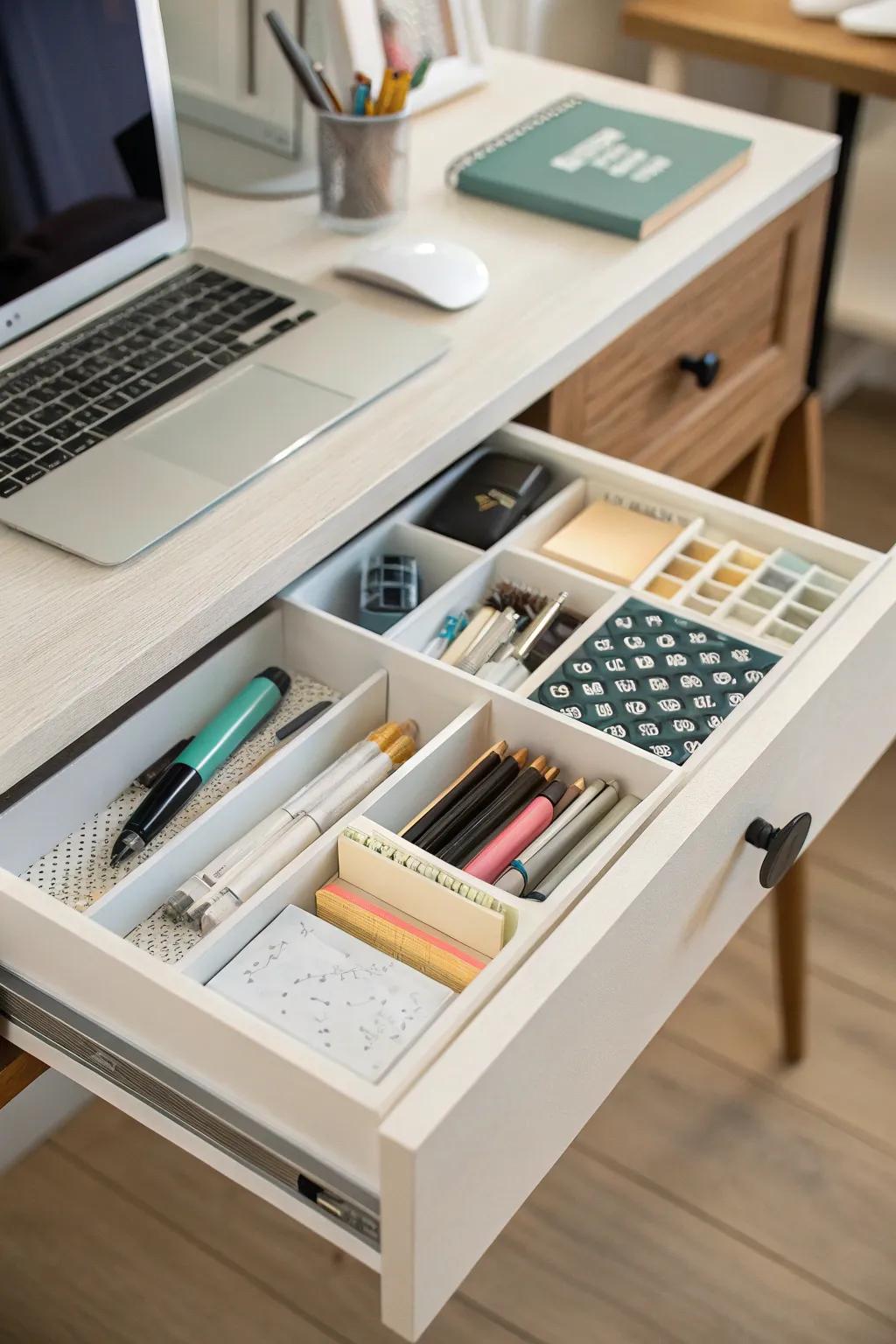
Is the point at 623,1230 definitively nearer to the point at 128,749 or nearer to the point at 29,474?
the point at 128,749

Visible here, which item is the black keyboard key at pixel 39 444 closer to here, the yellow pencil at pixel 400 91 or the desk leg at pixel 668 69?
the yellow pencil at pixel 400 91

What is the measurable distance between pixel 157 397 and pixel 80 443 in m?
0.07

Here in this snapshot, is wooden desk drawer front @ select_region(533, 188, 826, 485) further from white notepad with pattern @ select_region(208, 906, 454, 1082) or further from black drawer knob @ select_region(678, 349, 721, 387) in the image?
white notepad with pattern @ select_region(208, 906, 454, 1082)

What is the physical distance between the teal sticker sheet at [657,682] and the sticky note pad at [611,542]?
0.07m

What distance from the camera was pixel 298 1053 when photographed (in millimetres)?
636

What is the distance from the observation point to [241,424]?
3.23 feet

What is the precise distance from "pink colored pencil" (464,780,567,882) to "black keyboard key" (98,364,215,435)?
380mm

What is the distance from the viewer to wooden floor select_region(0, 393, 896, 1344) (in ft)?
4.24

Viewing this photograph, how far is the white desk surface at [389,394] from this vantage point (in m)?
0.82

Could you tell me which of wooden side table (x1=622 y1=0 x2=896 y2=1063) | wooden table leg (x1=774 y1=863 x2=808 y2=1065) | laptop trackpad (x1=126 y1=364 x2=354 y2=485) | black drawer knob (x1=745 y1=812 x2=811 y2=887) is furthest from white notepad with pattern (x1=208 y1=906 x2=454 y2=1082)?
wooden side table (x1=622 y1=0 x2=896 y2=1063)

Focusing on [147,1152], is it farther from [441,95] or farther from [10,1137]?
[441,95]

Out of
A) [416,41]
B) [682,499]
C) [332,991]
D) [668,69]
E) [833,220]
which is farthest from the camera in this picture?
[668,69]

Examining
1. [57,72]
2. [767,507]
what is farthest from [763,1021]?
[57,72]

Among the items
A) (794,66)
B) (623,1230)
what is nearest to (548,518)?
(623,1230)
